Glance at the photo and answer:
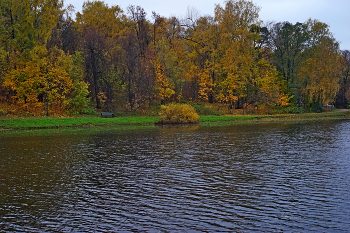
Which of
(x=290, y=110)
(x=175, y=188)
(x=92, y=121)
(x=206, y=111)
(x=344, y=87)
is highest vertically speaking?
(x=344, y=87)

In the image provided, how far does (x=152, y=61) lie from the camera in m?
57.3

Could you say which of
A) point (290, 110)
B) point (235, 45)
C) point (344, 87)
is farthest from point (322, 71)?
point (344, 87)

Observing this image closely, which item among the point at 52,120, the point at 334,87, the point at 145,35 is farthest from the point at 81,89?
the point at 334,87

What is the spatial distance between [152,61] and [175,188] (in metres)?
44.9

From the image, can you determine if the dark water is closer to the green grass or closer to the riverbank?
the green grass

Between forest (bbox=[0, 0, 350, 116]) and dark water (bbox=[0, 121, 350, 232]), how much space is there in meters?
23.2

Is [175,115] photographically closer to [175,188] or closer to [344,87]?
[175,188]

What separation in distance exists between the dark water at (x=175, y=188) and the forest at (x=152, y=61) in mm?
23201

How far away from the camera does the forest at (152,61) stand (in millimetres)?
46938

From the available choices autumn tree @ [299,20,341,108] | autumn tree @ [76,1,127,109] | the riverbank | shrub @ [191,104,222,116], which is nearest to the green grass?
the riverbank

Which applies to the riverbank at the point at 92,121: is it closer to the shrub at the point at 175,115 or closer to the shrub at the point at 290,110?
the shrub at the point at 175,115

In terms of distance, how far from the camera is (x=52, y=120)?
42688 mm

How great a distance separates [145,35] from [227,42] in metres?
15.8

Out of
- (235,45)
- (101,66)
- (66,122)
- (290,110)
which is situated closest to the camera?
(66,122)
